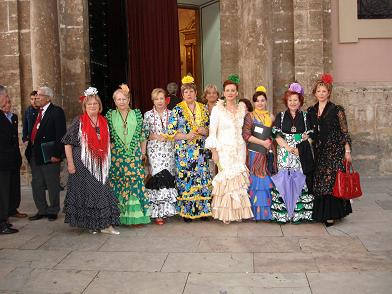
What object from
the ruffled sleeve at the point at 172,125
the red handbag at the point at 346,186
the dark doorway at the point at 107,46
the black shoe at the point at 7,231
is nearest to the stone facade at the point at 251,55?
the dark doorway at the point at 107,46

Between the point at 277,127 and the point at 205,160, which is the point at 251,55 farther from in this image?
the point at 205,160

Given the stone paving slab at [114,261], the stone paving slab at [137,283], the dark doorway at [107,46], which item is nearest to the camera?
the stone paving slab at [137,283]

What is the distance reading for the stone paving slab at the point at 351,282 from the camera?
3885 millimetres

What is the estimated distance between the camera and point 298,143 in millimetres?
5879

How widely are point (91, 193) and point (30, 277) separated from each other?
1.45 m

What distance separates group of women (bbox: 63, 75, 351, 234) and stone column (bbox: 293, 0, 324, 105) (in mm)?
2559

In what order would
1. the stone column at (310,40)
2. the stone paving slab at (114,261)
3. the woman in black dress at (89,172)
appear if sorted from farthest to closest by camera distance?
the stone column at (310,40) → the woman in black dress at (89,172) → the stone paving slab at (114,261)

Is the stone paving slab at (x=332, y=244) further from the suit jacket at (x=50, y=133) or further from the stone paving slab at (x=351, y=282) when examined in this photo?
the suit jacket at (x=50, y=133)

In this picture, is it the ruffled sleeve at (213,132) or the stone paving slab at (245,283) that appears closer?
the stone paving slab at (245,283)

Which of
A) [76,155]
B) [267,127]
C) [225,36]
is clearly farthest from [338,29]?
[76,155]

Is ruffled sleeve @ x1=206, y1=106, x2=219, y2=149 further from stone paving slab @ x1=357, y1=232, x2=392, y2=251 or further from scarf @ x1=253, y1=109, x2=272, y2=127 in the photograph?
stone paving slab @ x1=357, y1=232, x2=392, y2=251

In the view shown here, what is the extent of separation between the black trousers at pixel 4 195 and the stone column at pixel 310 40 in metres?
4.78

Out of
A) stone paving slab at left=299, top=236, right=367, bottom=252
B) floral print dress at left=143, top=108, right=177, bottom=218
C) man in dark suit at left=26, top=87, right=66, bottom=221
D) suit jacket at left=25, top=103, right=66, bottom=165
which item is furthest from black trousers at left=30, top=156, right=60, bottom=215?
stone paving slab at left=299, top=236, right=367, bottom=252

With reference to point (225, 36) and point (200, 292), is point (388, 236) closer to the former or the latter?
point (200, 292)
